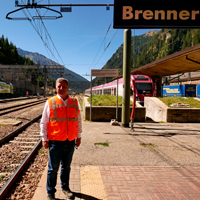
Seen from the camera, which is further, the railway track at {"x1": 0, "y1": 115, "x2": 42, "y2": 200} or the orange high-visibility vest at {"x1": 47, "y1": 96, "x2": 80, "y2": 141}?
the railway track at {"x1": 0, "y1": 115, "x2": 42, "y2": 200}

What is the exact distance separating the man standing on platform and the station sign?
121 inches

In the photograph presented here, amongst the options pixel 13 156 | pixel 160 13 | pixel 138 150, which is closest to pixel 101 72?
pixel 160 13

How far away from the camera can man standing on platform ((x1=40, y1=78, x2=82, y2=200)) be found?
2523 mm

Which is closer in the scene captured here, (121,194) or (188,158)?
(121,194)

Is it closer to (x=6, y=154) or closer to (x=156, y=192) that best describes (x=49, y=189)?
(x=156, y=192)

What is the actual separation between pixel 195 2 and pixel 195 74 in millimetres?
35220

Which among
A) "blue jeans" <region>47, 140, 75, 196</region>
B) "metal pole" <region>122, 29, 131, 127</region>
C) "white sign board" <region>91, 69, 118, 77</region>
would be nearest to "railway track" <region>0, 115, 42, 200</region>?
"blue jeans" <region>47, 140, 75, 196</region>

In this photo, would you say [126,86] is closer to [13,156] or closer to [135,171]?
[135,171]

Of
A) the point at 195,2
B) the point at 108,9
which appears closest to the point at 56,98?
the point at 195,2

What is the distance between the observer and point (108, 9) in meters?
7.23

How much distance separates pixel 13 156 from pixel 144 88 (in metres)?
14.1

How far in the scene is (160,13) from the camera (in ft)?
14.5

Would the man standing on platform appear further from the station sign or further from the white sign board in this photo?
the white sign board

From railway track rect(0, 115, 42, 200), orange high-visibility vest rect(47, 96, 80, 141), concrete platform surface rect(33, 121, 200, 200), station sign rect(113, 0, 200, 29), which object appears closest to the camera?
orange high-visibility vest rect(47, 96, 80, 141)
